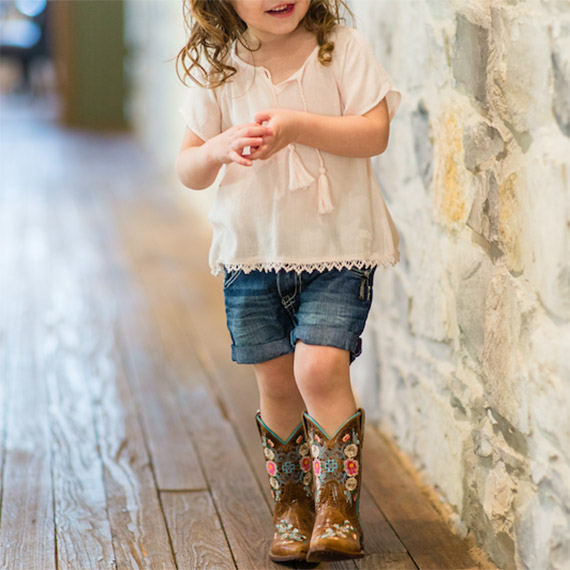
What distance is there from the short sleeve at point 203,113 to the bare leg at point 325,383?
0.39m

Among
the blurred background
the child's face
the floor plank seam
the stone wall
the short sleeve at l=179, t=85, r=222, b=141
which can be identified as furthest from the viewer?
the blurred background

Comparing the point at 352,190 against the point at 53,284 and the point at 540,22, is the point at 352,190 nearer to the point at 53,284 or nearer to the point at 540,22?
the point at 540,22

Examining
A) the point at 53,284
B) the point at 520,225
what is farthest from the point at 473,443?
the point at 53,284

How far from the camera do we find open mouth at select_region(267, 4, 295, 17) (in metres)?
1.45

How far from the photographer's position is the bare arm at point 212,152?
54.6 inches

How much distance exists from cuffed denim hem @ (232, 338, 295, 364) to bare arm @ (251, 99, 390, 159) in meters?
0.35

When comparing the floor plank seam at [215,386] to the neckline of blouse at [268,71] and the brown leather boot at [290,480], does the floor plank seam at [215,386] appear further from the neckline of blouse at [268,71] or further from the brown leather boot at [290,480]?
the neckline of blouse at [268,71]

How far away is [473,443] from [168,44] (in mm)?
5046

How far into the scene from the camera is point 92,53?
28.9 feet

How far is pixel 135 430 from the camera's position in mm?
2291

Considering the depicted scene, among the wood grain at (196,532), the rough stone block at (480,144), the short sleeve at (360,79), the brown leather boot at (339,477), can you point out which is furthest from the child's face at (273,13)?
the wood grain at (196,532)

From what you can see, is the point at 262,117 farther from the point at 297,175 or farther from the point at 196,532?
the point at 196,532

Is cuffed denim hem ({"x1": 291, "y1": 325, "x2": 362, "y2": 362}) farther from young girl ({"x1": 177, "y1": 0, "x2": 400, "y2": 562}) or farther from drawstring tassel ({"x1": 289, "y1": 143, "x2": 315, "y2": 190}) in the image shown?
drawstring tassel ({"x1": 289, "y1": 143, "x2": 315, "y2": 190})

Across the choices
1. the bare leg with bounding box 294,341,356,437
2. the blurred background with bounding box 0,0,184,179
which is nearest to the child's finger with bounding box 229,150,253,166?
the bare leg with bounding box 294,341,356,437
